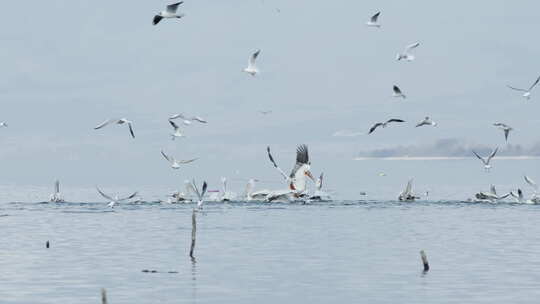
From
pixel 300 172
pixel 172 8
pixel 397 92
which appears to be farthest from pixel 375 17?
pixel 300 172

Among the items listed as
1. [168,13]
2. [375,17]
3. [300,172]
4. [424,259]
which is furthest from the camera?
[300,172]

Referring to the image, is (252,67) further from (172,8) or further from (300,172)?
(300,172)

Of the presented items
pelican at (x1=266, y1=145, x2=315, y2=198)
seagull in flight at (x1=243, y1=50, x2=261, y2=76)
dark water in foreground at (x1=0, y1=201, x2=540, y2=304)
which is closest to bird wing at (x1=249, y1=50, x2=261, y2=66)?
seagull in flight at (x1=243, y1=50, x2=261, y2=76)

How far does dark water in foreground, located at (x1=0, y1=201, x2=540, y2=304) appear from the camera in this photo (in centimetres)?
4734

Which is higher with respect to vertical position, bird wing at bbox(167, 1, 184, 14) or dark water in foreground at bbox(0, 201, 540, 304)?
bird wing at bbox(167, 1, 184, 14)

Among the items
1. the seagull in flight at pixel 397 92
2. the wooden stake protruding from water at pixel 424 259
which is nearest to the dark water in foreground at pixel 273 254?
the wooden stake protruding from water at pixel 424 259

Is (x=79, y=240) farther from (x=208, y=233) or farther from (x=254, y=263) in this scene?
(x=254, y=263)

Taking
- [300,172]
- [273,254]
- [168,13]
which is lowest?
[273,254]

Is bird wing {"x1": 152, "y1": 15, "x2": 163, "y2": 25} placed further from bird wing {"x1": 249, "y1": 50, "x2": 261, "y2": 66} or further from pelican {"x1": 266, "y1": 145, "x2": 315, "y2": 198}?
pelican {"x1": 266, "y1": 145, "x2": 315, "y2": 198}

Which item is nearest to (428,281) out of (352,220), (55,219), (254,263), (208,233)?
(254,263)

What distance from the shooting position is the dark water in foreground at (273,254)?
155 feet

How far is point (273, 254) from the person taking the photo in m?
64.3

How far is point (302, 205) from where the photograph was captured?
358 ft

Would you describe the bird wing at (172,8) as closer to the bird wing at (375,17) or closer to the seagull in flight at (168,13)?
the seagull in flight at (168,13)
